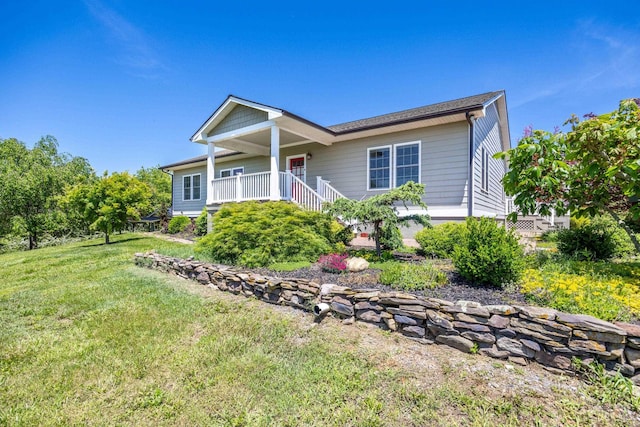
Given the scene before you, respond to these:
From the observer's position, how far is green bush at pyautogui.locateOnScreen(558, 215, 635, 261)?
552cm

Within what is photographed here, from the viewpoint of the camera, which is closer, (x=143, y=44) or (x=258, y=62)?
(x=143, y=44)

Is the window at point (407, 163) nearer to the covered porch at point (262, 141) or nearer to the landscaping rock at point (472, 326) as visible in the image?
the covered porch at point (262, 141)

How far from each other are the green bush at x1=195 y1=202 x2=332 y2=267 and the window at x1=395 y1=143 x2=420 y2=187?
417 cm

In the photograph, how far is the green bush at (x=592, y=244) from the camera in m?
5.52

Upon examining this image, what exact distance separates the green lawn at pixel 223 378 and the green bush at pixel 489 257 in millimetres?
1457

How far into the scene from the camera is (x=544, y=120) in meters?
21.4

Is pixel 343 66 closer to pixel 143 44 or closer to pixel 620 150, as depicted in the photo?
pixel 143 44

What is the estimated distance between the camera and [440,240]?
619 centimetres

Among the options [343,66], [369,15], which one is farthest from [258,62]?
[369,15]

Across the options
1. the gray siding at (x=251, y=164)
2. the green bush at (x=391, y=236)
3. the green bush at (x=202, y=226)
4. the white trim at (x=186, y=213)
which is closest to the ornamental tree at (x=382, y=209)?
the green bush at (x=391, y=236)

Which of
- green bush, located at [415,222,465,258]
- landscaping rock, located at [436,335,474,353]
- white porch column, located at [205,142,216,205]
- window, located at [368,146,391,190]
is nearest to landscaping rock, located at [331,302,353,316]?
landscaping rock, located at [436,335,474,353]

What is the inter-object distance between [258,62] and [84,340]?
12220 mm

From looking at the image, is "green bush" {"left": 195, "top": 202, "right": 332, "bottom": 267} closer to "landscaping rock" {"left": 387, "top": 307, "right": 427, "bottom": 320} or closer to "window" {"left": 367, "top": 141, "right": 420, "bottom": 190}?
"landscaping rock" {"left": 387, "top": 307, "right": 427, "bottom": 320}

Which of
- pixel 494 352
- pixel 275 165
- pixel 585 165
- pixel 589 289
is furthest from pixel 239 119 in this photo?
pixel 589 289
